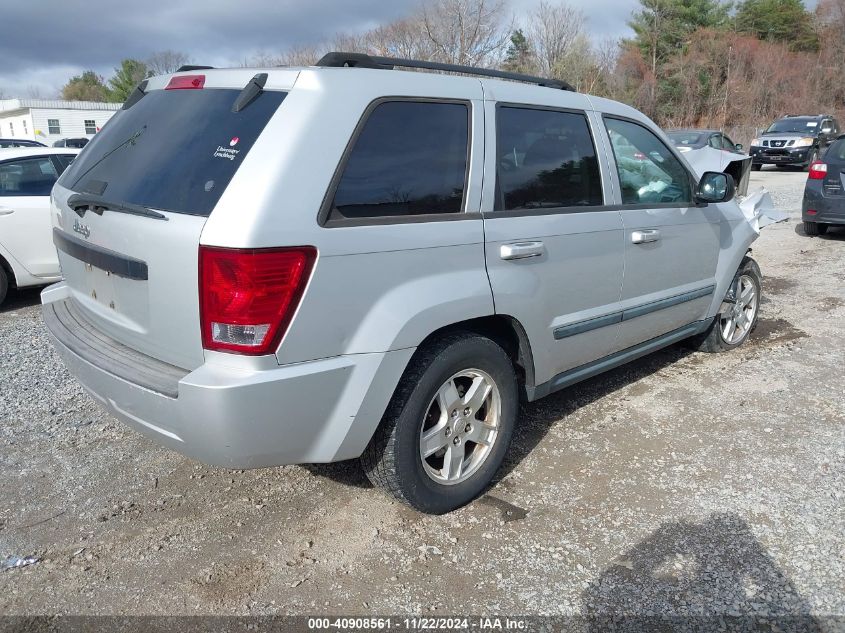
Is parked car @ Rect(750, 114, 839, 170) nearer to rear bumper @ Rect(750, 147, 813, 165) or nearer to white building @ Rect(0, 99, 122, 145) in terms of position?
rear bumper @ Rect(750, 147, 813, 165)

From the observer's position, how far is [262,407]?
2.36 metres

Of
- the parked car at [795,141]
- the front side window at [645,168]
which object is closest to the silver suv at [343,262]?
the front side window at [645,168]

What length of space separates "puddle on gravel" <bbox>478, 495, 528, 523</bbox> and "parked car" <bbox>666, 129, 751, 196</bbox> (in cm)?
1219

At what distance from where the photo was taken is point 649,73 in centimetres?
4331

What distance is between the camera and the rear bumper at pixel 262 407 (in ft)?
7.65

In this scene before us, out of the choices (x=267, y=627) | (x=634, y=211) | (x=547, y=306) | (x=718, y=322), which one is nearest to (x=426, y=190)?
(x=547, y=306)

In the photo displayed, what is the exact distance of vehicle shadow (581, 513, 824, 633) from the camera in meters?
2.43

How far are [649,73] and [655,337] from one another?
145ft

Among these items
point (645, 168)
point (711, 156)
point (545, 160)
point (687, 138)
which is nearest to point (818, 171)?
point (711, 156)

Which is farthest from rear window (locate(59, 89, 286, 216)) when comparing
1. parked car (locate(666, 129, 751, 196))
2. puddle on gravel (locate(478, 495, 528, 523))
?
parked car (locate(666, 129, 751, 196))

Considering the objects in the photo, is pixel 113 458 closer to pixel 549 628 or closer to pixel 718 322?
pixel 549 628

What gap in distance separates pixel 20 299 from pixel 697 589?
7.15 m

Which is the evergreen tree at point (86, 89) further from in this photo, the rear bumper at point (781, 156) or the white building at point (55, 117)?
the rear bumper at point (781, 156)

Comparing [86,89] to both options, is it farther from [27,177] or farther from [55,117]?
[27,177]
